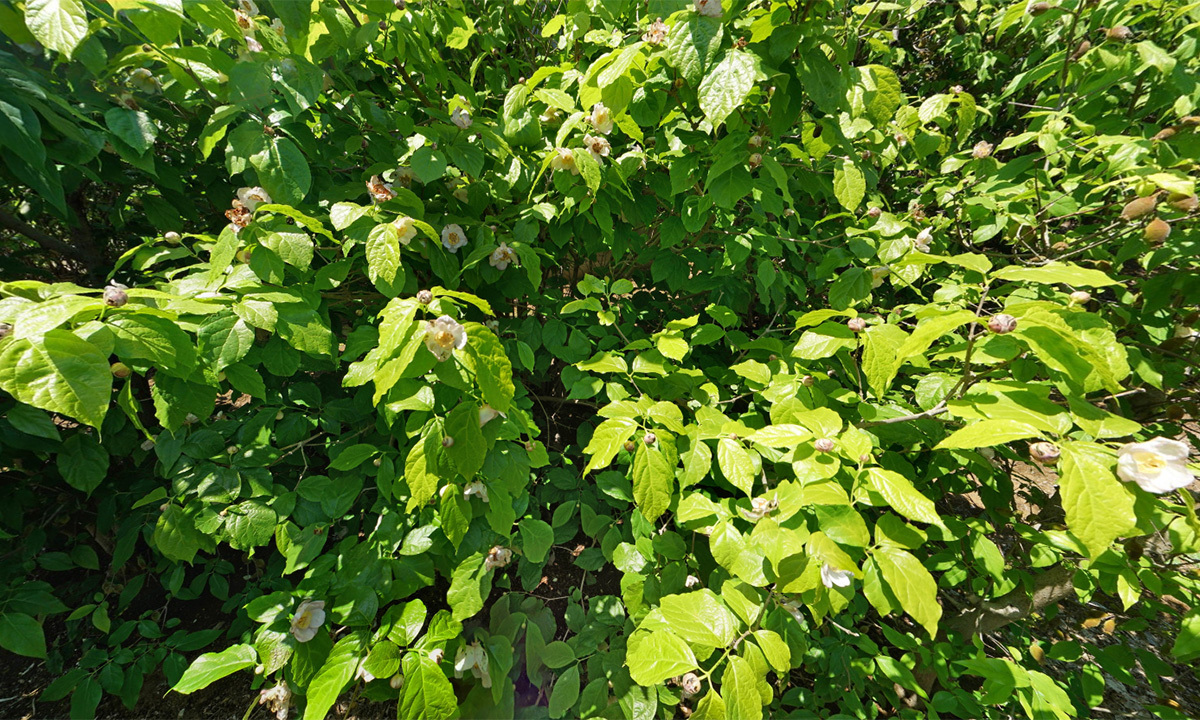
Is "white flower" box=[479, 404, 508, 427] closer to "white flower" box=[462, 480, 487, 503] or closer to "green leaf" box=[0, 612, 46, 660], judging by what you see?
"white flower" box=[462, 480, 487, 503]

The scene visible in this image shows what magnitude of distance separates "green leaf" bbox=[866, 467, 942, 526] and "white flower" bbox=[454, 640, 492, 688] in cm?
125

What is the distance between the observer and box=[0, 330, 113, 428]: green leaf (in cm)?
78

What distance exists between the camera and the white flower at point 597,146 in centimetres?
144

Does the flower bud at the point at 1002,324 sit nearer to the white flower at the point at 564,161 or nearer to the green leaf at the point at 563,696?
the white flower at the point at 564,161

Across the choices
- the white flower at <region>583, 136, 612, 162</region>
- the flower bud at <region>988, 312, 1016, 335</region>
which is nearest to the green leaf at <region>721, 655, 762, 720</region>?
the flower bud at <region>988, 312, 1016, 335</region>

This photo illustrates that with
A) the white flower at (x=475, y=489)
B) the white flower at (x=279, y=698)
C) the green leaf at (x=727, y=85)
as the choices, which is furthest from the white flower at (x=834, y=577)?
the white flower at (x=279, y=698)

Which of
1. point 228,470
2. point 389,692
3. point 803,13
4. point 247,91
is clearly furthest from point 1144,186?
point 228,470

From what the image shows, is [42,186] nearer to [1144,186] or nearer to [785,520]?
[785,520]

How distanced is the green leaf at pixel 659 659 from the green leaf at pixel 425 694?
49 centimetres

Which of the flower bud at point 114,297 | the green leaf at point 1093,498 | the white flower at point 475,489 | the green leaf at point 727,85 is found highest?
the green leaf at point 727,85

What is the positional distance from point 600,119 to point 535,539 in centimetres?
139

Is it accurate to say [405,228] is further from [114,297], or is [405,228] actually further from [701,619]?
[701,619]

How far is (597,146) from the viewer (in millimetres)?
1449

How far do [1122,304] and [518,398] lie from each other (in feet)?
7.36
